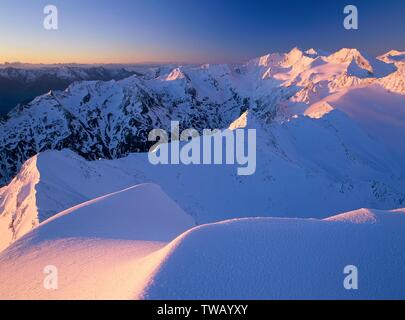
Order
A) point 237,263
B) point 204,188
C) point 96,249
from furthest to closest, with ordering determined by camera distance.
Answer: point 204,188, point 96,249, point 237,263

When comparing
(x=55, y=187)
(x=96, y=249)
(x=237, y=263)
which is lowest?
(x=55, y=187)

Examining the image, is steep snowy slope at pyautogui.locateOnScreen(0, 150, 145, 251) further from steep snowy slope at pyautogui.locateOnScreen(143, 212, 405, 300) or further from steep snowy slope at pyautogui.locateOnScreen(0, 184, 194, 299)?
steep snowy slope at pyautogui.locateOnScreen(143, 212, 405, 300)

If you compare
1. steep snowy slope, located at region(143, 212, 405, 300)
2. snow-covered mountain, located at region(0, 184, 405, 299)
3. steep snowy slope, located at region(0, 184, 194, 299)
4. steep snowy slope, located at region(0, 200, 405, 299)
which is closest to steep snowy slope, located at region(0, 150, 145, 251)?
steep snowy slope, located at region(0, 184, 194, 299)

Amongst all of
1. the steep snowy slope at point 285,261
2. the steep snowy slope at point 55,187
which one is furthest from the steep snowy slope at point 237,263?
the steep snowy slope at point 55,187

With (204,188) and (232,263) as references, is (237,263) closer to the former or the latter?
(232,263)

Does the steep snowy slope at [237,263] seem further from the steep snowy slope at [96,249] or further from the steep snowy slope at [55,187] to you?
the steep snowy slope at [55,187]

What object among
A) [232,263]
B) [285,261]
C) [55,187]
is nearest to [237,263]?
[232,263]

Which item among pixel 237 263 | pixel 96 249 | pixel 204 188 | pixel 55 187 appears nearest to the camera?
pixel 237 263
